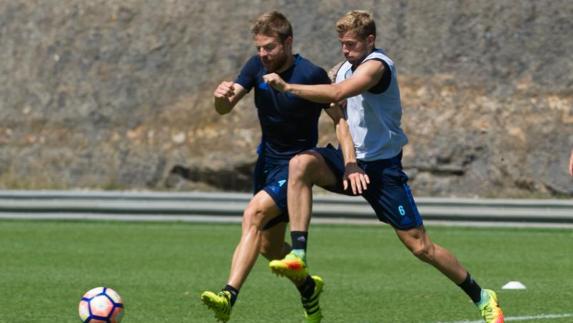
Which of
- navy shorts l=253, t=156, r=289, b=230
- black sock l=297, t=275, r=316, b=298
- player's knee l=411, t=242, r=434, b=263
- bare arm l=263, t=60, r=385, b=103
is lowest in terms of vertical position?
black sock l=297, t=275, r=316, b=298

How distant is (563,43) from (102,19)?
10.0 m

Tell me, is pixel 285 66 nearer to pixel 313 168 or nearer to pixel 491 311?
pixel 313 168

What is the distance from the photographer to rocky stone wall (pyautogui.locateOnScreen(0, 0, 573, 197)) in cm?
2545

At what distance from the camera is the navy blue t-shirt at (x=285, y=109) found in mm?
9336

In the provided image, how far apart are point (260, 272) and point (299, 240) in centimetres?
478

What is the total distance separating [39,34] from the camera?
1158 inches

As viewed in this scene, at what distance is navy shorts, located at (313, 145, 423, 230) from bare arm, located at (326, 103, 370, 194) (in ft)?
0.36

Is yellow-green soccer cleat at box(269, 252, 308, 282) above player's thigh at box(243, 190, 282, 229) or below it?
below

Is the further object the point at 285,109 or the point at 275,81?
the point at 285,109

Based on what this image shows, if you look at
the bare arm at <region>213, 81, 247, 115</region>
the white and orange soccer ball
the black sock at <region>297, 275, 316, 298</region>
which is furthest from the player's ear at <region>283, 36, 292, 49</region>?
the white and orange soccer ball

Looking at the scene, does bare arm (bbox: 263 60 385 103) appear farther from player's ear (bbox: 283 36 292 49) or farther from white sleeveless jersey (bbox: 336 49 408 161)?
player's ear (bbox: 283 36 292 49)

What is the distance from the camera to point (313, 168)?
29.5 ft

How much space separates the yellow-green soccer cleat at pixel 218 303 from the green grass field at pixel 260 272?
105 cm

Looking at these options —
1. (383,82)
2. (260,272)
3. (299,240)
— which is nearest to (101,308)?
(299,240)
